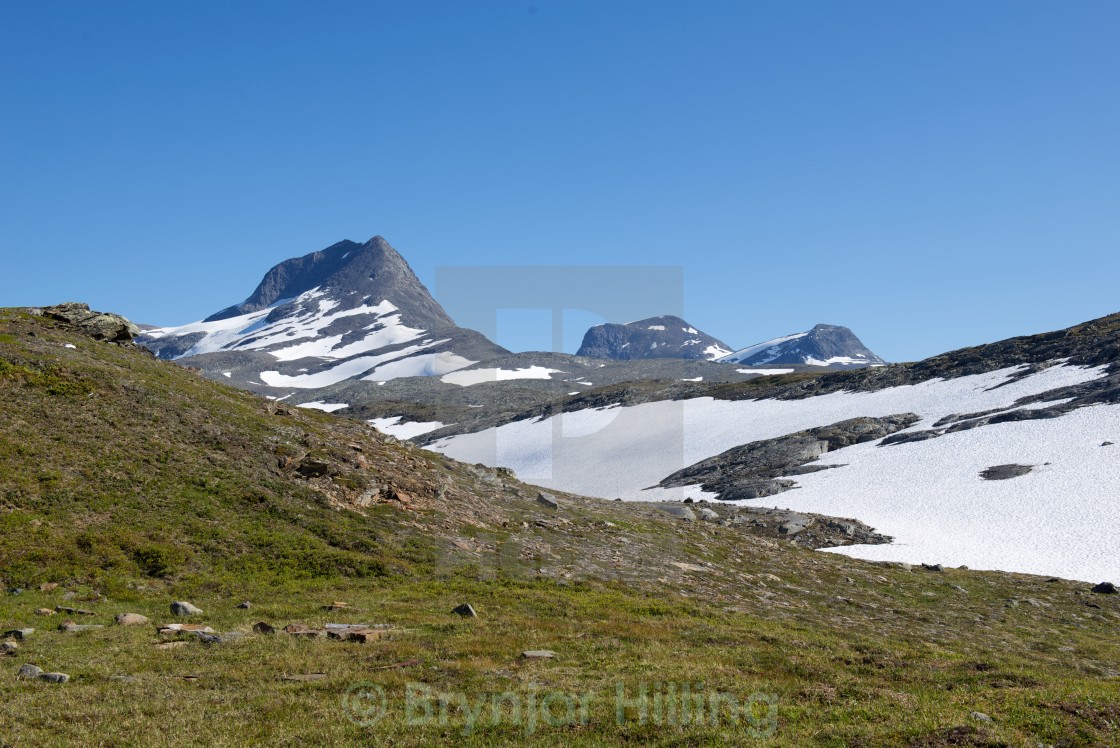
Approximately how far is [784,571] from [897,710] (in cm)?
2457

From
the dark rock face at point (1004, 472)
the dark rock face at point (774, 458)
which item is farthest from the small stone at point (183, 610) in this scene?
the dark rock face at point (1004, 472)

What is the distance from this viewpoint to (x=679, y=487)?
3204 inches

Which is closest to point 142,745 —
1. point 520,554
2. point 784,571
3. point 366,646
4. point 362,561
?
point 366,646

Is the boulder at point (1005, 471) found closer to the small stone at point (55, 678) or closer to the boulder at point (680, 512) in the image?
the boulder at point (680, 512)

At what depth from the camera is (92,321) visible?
165 feet

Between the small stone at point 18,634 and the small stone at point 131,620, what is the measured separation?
2324 millimetres

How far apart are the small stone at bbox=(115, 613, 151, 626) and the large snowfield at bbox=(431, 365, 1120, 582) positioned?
43774 mm

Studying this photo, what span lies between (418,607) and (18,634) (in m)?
11.6

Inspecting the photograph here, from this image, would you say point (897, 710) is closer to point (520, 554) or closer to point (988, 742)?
point (988, 742)

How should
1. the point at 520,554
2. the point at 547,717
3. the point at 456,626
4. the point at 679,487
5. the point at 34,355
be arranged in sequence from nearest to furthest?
the point at 547,717 → the point at 456,626 → the point at 520,554 → the point at 34,355 → the point at 679,487

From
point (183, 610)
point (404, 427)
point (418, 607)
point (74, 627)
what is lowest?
point (404, 427)

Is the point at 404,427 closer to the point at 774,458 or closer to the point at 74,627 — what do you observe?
the point at 774,458

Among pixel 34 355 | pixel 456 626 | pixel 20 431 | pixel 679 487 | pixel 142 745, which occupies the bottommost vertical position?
pixel 679 487

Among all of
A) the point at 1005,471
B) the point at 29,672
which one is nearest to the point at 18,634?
the point at 29,672
